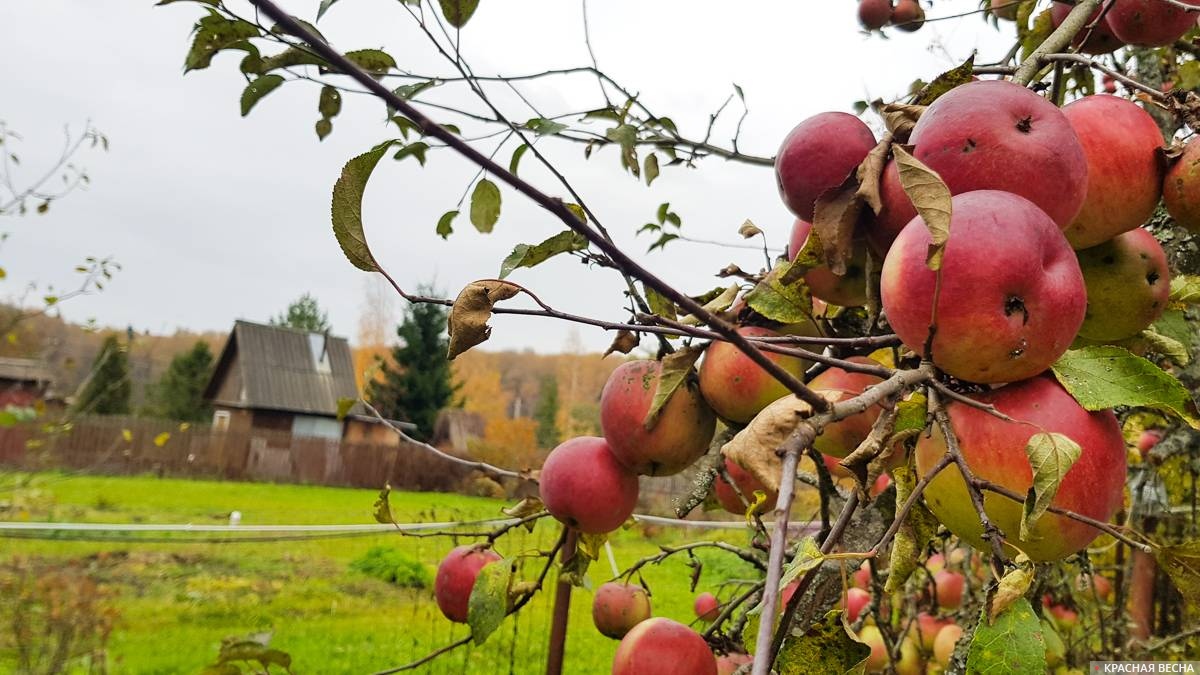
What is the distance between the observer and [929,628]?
82.6 inches

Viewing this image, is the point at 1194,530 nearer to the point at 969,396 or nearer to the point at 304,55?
the point at 969,396

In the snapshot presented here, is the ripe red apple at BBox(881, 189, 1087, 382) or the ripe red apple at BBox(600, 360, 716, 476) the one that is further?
the ripe red apple at BBox(600, 360, 716, 476)

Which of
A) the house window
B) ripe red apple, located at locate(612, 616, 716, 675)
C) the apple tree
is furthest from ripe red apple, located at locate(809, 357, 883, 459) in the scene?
the house window

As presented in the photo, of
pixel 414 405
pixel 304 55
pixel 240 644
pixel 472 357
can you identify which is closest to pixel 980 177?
pixel 304 55

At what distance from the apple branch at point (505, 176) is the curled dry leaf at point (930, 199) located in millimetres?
123

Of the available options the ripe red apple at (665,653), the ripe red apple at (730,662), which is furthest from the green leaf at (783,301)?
the ripe red apple at (730,662)

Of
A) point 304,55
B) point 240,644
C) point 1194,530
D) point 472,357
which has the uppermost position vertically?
point 472,357

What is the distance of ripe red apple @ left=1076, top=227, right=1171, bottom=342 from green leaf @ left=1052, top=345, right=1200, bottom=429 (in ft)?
0.55

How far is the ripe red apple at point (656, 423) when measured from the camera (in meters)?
1.00

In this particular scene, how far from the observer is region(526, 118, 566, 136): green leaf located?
4.54 ft

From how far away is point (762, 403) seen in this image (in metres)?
0.93

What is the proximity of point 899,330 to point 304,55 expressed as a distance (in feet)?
3.32

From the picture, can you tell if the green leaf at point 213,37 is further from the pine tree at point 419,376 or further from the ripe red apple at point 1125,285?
the pine tree at point 419,376

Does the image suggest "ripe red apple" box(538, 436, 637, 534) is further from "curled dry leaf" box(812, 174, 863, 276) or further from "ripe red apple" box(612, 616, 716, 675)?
"curled dry leaf" box(812, 174, 863, 276)
